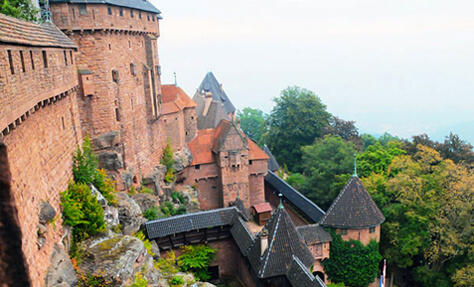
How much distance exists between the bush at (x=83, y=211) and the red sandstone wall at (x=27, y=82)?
12.6ft

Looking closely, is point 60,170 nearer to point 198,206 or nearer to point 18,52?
point 18,52

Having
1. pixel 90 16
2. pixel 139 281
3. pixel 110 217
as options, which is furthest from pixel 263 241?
pixel 90 16

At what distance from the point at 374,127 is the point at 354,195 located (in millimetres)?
175582

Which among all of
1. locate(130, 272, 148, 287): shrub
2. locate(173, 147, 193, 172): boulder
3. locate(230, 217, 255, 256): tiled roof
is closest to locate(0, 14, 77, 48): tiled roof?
locate(130, 272, 148, 287): shrub

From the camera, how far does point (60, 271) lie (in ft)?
35.6

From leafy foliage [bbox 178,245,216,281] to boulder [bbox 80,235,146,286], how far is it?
26.2 ft

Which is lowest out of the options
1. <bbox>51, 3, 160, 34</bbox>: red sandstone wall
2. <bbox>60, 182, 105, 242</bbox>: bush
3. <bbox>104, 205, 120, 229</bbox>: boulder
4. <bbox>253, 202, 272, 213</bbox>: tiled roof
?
<bbox>253, 202, 272, 213</bbox>: tiled roof

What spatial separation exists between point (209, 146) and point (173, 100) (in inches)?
200

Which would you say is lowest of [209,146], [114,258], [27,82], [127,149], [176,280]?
[176,280]

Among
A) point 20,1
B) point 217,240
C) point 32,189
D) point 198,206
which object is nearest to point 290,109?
point 198,206

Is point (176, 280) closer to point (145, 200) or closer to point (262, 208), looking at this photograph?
point (145, 200)

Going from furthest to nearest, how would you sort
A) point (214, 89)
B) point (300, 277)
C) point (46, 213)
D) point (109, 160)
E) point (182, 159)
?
point (214, 89), point (182, 159), point (109, 160), point (300, 277), point (46, 213)

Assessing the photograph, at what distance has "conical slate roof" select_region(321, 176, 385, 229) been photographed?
2248 cm

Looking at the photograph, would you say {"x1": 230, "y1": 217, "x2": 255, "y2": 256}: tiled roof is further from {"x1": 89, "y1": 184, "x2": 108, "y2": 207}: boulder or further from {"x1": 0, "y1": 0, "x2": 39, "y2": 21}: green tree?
{"x1": 0, "y1": 0, "x2": 39, "y2": 21}: green tree
